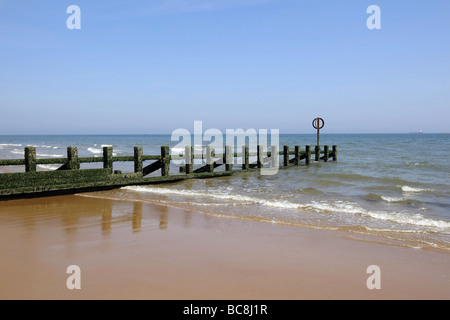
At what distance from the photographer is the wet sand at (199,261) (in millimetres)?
4121

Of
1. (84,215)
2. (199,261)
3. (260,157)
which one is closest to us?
(199,261)

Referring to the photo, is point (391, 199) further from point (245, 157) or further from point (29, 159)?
point (29, 159)

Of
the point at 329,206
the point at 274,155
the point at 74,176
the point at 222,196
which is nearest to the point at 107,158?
the point at 74,176

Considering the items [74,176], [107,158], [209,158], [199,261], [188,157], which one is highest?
[107,158]

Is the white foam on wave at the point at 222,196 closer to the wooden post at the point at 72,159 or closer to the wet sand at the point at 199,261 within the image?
the wooden post at the point at 72,159

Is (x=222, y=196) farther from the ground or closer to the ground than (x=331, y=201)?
farther from the ground

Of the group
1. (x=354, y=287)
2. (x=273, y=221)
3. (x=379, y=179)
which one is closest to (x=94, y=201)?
(x=273, y=221)

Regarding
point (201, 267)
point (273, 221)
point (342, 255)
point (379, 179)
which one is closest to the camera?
point (201, 267)

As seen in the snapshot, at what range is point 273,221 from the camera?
308 inches

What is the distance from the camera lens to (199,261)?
508cm

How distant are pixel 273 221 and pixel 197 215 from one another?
171 centimetres

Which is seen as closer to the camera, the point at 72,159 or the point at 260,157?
the point at 72,159
